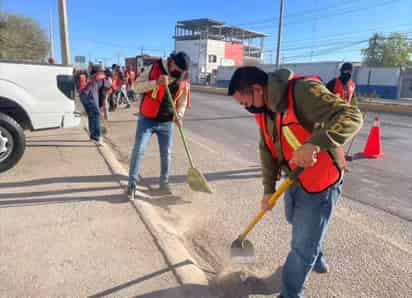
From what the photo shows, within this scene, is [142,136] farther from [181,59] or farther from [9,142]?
[9,142]

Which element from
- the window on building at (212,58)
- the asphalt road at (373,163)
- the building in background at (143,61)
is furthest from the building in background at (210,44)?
the asphalt road at (373,163)

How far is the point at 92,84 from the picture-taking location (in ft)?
21.5

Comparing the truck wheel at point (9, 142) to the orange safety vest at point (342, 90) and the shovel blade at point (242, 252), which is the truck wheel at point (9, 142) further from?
the orange safety vest at point (342, 90)

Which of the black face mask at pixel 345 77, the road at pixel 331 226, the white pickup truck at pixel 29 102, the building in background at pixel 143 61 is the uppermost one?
the building in background at pixel 143 61

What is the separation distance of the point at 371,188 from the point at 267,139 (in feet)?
11.1

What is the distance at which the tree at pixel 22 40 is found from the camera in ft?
71.2

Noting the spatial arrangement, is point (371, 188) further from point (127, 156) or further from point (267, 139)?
point (127, 156)

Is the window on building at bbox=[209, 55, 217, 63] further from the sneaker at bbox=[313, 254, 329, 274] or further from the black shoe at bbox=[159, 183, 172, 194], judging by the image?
the sneaker at bbox=[313, 254, 329, 274]

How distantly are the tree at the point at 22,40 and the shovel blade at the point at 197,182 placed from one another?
66.5 feet

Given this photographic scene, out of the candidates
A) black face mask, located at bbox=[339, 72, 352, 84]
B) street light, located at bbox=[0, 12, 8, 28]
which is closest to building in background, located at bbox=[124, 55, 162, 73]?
black face mask, located at bbox=[339, 72, 352, 84]

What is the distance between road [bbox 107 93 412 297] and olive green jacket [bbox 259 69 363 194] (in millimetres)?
1304

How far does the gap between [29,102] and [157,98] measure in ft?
7.17

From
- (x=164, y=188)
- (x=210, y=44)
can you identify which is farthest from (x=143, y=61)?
(x=210, y=44)

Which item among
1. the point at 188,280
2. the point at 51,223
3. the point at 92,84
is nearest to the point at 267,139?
the point at 188,280
